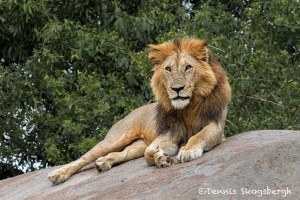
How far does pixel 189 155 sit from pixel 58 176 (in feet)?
4.37

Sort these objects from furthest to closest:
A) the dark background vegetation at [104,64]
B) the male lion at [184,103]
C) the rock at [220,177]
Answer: the dark background vegetation at [104,64] → the male lion at [184,103] → the rock at [220,177]

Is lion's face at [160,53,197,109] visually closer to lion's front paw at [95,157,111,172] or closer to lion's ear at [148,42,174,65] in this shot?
lion's ear at [148,42,174,65]

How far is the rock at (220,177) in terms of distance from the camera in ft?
18.7

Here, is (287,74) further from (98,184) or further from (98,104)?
(98,184)

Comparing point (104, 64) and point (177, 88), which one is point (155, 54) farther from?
point (104, 64)

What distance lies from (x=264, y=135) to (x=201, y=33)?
12.3 feet

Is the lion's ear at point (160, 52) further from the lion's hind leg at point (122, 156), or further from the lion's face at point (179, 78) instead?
the lion's hind leg at point (122, 156)

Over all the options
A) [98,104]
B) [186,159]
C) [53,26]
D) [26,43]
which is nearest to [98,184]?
[186,159]

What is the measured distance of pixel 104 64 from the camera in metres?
11.7

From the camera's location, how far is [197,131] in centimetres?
689

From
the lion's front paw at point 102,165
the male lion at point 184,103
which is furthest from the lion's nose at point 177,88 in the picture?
the lion's front paw at point 102,165

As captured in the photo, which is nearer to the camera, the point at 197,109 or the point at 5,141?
the point at 197,109

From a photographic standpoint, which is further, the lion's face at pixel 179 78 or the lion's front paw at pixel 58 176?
the lion's front paw at pixel 58 176

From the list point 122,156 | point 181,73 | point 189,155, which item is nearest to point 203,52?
point 181,73
